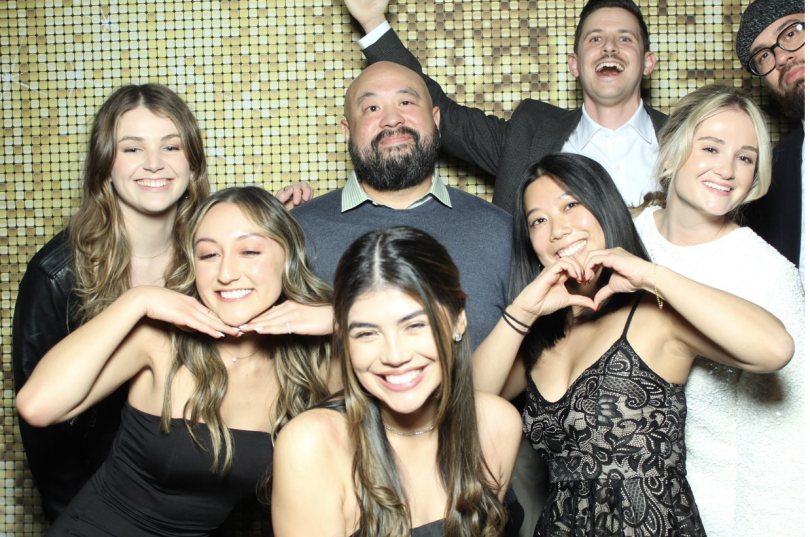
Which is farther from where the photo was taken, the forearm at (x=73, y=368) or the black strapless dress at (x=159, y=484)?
the black strapless dress at (x=159, y=484)

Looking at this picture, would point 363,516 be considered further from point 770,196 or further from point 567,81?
point 567,81

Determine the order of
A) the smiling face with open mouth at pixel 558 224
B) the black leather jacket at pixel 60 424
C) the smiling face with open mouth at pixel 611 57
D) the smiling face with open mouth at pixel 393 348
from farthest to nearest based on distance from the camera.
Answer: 1. the smiling face with open mouth at pixel 611 57
2. the black leather jacket at pixel 60 424
3. the smiling face with open mouth at pixel 558 224
4. the smiling face with open mouth at pixel 393 348

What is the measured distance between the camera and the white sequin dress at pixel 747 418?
5.81ft

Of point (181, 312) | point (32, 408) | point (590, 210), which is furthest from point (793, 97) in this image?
point (32, 408)

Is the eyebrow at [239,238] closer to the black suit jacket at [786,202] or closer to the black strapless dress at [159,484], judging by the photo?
the black strapless dress at [159,484]

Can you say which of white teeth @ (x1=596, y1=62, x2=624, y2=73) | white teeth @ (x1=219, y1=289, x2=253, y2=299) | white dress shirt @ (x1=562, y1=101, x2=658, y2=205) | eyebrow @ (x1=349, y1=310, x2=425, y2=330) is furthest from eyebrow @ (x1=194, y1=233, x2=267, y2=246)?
white teeth @ (x1=596, y1=62, x2=624, y2=73)

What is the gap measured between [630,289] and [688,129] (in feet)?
1.70

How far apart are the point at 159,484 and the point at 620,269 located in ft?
4.08

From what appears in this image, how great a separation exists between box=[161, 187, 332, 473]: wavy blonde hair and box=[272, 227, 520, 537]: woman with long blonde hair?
0.29 metres

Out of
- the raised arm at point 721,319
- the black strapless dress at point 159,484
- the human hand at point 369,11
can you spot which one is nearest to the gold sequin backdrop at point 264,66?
the human hand at point 369,11

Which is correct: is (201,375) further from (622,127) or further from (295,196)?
(622,127)

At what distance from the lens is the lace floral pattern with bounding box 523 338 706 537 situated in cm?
157

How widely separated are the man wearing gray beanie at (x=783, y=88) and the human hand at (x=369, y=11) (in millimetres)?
1249

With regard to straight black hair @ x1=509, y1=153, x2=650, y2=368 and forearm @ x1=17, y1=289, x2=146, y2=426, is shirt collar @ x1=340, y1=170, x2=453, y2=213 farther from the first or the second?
forearm @ x1=17, y1=289, x2=146, y2=426
